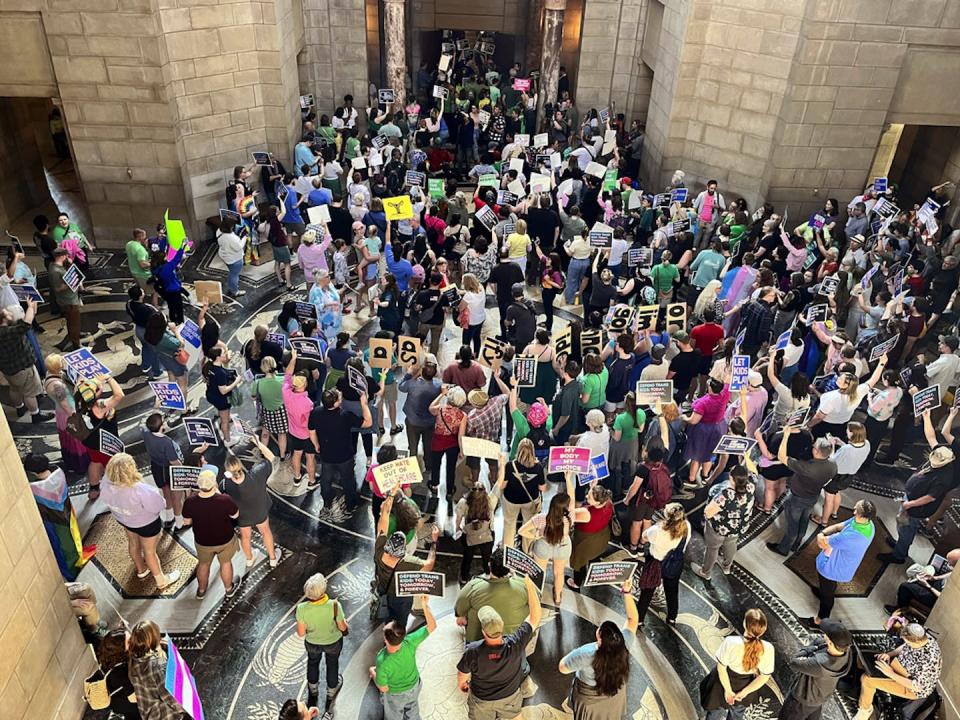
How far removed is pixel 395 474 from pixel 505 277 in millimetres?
5579

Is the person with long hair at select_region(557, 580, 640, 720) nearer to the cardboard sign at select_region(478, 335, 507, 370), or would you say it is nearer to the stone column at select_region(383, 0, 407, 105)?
the cardboard sign at select_region(478, 335, 507, 370)

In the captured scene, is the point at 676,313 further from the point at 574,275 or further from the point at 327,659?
the point at 327,659

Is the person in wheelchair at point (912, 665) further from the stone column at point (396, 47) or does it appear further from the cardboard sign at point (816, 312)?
the stone column at point (396, 47)

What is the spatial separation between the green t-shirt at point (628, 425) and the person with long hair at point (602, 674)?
11.7 ft

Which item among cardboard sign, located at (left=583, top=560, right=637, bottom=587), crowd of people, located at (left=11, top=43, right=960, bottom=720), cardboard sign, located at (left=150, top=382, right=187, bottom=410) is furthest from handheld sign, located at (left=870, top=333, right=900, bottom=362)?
cardboard sign, located at (left=150, top=382, right=187, bottom=410)

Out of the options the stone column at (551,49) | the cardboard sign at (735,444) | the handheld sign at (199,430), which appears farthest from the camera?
the stone column at (551,49)

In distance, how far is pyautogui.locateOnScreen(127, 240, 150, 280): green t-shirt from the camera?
42.9 feet

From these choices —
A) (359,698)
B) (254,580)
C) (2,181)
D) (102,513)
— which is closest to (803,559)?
(359,698)

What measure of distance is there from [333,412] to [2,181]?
13011mm

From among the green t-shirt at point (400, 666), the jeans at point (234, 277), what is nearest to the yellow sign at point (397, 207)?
the jeans at point (234, 277)

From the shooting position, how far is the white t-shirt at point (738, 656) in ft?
21.5

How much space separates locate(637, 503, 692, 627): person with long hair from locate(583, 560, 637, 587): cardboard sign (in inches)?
14.2

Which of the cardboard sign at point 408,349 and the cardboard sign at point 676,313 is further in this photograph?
the cardboard sign at point 676,313

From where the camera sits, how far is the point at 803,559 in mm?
9656
